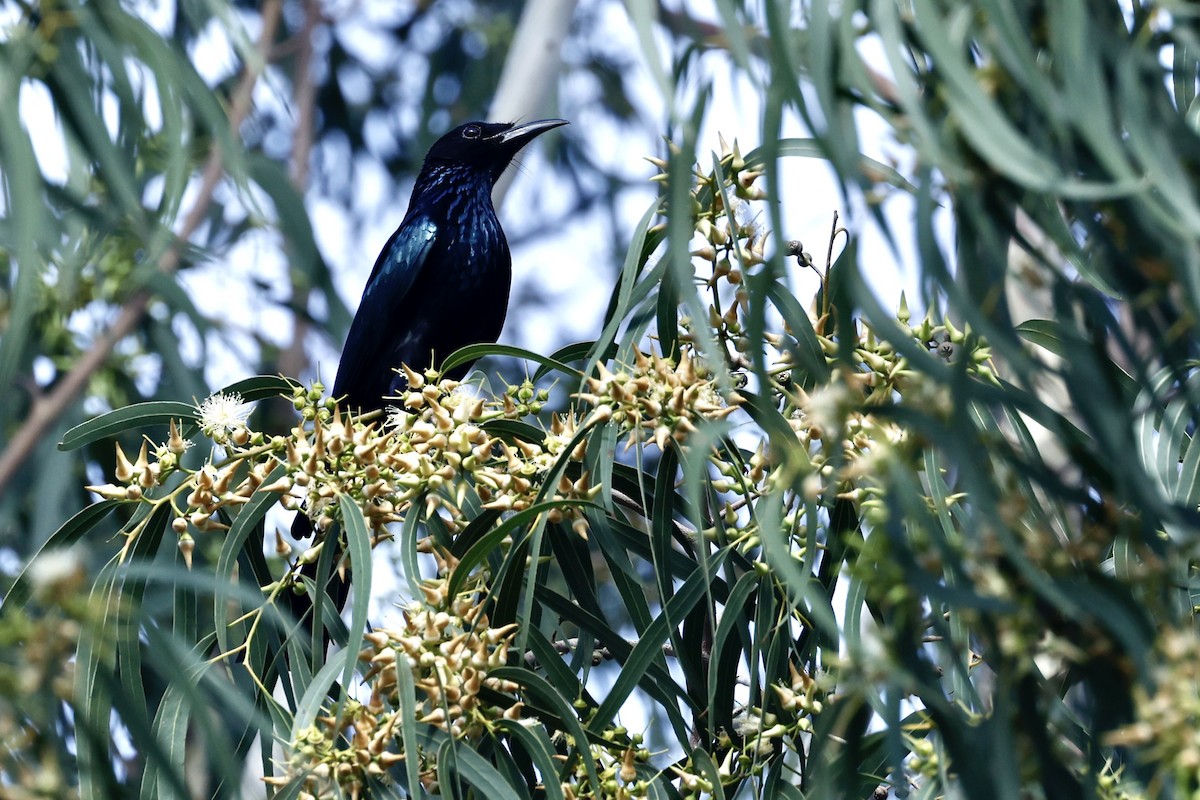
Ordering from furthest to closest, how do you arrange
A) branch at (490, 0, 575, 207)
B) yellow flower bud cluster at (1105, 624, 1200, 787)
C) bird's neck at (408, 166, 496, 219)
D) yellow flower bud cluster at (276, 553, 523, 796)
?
bird's neck at (408, 166, 496, 219) → branch at (490, 0, 575, 207) → yellow flower bud cluster at (276, 553, 523, 796) → yellow flower bud cluster at (1105, 624, 1200, 787)

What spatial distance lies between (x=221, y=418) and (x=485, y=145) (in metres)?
2.51

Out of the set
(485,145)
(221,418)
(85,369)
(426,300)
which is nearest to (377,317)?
(426,300)

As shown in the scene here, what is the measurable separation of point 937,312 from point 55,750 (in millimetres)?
888

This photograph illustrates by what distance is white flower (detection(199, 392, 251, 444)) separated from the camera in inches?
75.6

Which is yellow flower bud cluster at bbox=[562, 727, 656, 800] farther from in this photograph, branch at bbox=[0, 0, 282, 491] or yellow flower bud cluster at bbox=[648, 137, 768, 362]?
branch at bbox=[0, 0, 282, 491]

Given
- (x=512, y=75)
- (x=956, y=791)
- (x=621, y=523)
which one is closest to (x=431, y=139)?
(x=512, y=75)

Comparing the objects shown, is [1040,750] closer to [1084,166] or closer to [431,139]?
[1084,166]

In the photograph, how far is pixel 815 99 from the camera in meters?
1.27

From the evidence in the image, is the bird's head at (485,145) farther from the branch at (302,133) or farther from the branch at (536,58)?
the branch at (302,133)

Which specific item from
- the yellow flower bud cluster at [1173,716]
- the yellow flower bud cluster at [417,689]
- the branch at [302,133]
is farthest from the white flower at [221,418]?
the branch at [302,133]

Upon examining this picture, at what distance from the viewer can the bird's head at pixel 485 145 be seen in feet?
13.9

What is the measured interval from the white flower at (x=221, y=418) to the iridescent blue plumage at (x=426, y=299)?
5.89 feet

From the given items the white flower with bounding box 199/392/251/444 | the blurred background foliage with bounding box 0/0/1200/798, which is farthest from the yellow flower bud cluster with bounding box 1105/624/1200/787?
the white flower with bounding box 199/392/251/444

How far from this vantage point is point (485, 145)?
14.1 ft
